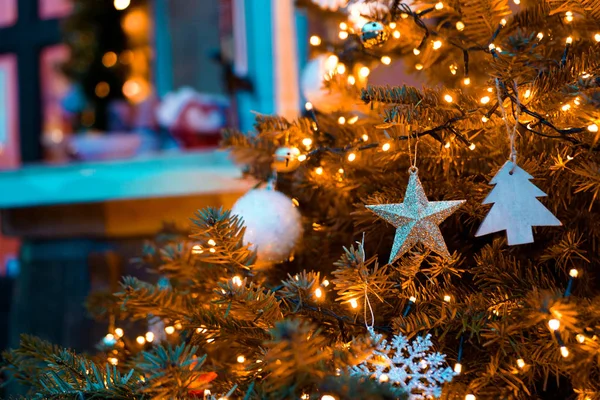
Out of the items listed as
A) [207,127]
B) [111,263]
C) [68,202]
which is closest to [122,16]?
[207,127]

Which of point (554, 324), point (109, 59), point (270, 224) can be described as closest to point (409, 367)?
point (554, 324)

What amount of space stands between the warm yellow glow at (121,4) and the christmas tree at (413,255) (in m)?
1.06

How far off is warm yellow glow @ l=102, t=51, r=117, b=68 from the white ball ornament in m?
1.09

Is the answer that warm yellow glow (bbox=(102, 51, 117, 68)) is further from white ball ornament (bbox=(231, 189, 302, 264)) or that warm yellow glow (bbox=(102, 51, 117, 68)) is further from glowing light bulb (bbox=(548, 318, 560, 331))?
glowing light bulb (bbox=(548, 318, 560, 331))

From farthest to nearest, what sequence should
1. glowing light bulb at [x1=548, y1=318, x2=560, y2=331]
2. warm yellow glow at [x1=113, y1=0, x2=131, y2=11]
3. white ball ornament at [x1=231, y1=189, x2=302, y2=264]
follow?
warm yellow glow at [x1=113, y1=0, x2=131, y2=11] < white ball ornament at [x1=231, y1=189, x2=302, y2=264] < glowing light bulb at [x1=548, y1=318, x2=560, y2=331]

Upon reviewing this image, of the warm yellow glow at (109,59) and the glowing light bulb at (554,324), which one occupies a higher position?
the warm yellow glow at (109,59)

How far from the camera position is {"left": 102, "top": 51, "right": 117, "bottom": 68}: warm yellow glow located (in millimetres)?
1573

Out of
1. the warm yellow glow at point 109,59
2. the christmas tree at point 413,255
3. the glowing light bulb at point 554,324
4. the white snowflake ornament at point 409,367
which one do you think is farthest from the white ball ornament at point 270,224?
the warm yellow glow at point 109,59

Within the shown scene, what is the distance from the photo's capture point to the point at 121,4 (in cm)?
157

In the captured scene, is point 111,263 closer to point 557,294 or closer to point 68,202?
point 68,202

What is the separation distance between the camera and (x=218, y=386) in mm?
554

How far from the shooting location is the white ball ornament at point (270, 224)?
2.06 ft

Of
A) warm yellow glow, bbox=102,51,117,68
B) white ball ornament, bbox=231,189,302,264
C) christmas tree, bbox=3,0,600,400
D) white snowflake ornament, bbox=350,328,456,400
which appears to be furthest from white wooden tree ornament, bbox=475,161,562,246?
warm yellow glow, bbox=102,51,117,68

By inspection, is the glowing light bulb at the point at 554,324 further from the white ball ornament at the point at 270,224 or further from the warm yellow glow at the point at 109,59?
the warm yellow glow at the point at 109,59
